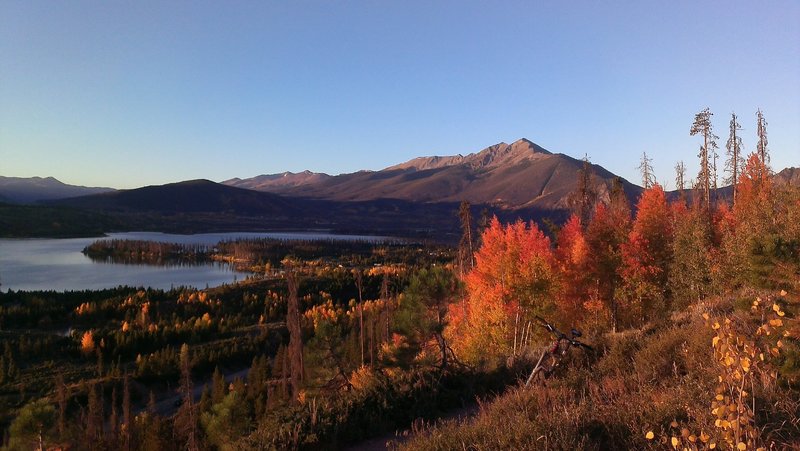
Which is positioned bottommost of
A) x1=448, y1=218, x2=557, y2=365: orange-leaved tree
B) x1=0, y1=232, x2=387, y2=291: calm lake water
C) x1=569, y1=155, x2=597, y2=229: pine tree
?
x1=0, y1=232, x2=387, y2=291: calm lake water

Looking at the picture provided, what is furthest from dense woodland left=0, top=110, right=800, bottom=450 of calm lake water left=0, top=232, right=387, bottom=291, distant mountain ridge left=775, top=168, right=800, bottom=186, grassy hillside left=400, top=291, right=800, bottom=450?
calm lake water left=0, top=232, right=387, bottom=291

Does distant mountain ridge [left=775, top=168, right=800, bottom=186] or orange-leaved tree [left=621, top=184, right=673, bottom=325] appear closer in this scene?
orange-leaved tree [left=621, top=184, right=673, bottom=325]

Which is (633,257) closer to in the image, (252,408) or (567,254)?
(567,254)

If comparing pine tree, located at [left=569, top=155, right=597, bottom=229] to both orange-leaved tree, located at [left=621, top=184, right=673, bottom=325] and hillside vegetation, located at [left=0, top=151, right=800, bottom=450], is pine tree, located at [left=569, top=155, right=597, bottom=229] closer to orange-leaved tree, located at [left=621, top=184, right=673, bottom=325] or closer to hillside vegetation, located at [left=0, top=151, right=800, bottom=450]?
hillside vegetation, located at [left=0, top=151, right=800, bottom=450]

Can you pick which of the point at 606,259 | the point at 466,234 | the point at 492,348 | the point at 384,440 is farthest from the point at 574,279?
the point at 384,440

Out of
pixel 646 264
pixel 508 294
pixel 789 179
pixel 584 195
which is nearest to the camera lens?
pixel 646 264

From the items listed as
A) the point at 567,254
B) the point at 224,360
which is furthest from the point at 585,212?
the point at 224,360

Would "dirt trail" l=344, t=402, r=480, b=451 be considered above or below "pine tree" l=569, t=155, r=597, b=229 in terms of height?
below

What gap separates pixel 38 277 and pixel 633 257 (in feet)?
286

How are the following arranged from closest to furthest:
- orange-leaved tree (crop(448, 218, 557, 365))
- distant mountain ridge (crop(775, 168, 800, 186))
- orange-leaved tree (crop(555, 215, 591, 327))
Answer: orange-leaved tree (crop(448, 218, 557, 365)) < orange-leaved tree (crop(555, 215, 591, 327)) < distant mountain ridge (crop(775, 168, 800, 186))

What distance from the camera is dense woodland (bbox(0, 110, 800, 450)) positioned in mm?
4496

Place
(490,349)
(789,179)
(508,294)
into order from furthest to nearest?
(789,179) < (508,294) < (490,349)

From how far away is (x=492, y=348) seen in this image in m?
22.2

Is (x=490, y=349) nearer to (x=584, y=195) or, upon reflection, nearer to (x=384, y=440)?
(x=584, y=195)
